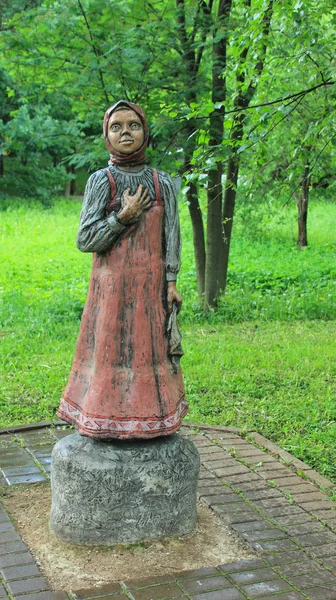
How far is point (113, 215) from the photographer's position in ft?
14.0

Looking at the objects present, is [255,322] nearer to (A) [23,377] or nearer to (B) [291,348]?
(B) [291,348]

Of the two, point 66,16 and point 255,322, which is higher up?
point 66,16

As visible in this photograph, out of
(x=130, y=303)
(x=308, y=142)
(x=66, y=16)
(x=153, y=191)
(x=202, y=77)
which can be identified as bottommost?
(x=130, y=303)

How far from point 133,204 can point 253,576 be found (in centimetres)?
214

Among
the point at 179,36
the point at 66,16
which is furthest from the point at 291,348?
the point at 66,16

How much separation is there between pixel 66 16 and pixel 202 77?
1.84 meters

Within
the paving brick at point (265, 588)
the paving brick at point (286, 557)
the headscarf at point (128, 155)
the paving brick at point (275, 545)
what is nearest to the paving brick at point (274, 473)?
the paving brick at point (275, 545)

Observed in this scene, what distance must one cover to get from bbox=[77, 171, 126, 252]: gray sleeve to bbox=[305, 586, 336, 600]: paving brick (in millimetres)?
2157

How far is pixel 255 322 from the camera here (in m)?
10.3

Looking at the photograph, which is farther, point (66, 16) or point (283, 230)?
point (283, 230)

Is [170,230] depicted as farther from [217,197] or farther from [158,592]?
[217,197]

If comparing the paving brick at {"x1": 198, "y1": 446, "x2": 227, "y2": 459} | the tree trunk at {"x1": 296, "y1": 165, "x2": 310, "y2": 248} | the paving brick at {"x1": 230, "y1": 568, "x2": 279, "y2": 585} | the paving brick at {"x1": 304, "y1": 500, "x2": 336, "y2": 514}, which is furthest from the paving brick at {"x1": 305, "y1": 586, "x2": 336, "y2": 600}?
the tree trunk at {"x1": 296, "y1": 165, "x2": 310, "y2": 248}

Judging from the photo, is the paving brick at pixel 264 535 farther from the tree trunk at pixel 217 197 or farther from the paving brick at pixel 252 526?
the tree trunk at pixel 217 197

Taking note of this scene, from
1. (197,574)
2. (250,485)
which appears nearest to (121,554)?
(197,574)
